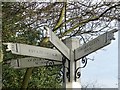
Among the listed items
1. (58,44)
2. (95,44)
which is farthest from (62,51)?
(95,44)

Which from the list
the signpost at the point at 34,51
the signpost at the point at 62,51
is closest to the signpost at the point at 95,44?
the signpost at the point at 62,51

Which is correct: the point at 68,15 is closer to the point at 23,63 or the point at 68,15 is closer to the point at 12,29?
the point at 12,29

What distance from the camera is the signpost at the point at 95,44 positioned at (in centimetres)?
123

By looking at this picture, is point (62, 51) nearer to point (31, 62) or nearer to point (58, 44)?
point (58, 44)

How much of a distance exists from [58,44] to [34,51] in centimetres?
11

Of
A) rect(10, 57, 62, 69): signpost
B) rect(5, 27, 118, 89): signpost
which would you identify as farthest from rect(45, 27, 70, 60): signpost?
rect(10, 57, 62, 69): signpost

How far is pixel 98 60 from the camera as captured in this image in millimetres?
1944

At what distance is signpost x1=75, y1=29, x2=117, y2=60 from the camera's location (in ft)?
4.02

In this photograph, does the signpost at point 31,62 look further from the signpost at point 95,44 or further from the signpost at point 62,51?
the signpost at point 95,44

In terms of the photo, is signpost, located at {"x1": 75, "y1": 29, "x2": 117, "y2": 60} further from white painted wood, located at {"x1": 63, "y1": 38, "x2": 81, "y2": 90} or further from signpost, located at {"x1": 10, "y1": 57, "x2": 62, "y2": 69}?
signpost, located at {"x1": 10, "y1": 57, "x2": 62, "y2": 69}

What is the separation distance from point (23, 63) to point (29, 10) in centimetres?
64

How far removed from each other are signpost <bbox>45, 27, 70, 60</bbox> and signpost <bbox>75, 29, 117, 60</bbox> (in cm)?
5

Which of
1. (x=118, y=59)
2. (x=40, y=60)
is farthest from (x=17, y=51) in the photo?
(x=118, y=59)

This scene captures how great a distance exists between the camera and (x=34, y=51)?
1.31 metres
